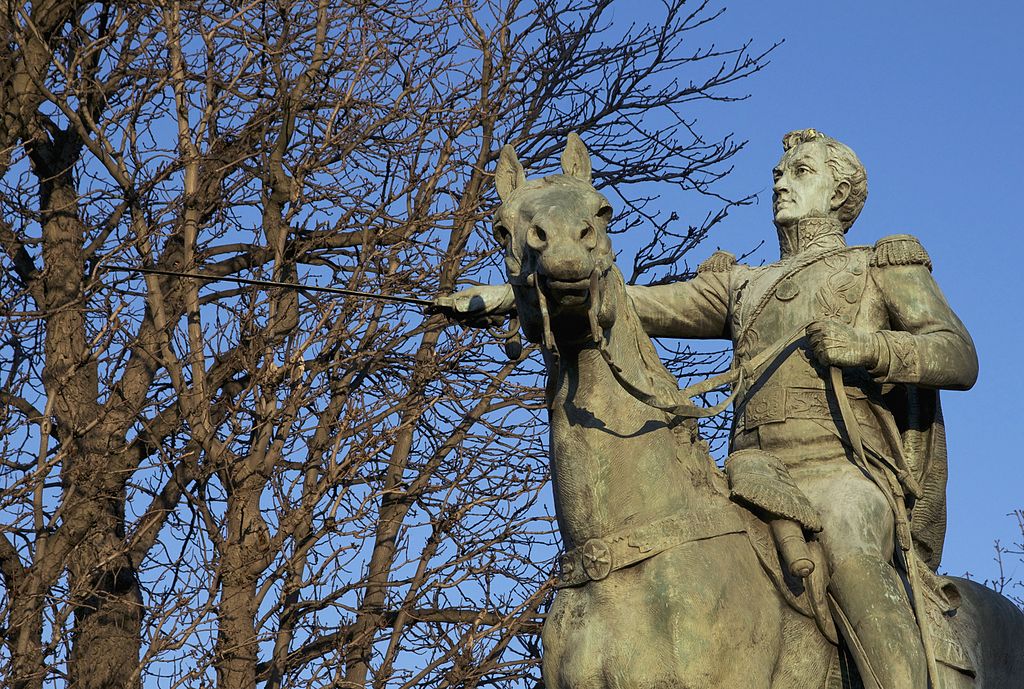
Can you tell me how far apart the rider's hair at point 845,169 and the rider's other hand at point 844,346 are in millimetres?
905

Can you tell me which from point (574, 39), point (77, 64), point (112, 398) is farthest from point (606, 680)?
point (574, 39)

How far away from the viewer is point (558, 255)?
531 centimetres

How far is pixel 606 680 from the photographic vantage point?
17.9ft

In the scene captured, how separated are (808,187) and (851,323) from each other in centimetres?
61

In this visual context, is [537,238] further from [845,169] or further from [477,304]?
[845,169]

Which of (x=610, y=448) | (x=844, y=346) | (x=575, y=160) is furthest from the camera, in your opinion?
(x=844, y=346)

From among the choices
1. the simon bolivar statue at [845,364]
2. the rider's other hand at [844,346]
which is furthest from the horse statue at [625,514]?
the rider's other hand at [844,346]

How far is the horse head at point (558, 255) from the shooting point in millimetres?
5352

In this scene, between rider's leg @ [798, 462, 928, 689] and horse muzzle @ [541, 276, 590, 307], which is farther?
rider's leg @ [798, 462, 928, 689]

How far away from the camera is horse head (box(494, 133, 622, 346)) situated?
5.35 metres

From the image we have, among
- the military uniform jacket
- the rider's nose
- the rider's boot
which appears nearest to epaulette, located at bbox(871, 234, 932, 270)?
the military uniform jacket

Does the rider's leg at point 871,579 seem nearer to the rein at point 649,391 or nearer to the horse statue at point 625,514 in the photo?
the horse statue at point 625,514

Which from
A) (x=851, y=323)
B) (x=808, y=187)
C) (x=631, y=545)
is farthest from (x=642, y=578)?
(x=808, y=187)

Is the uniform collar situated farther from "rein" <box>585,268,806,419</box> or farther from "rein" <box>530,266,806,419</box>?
"rein" <box>585,268,806,419</box>
